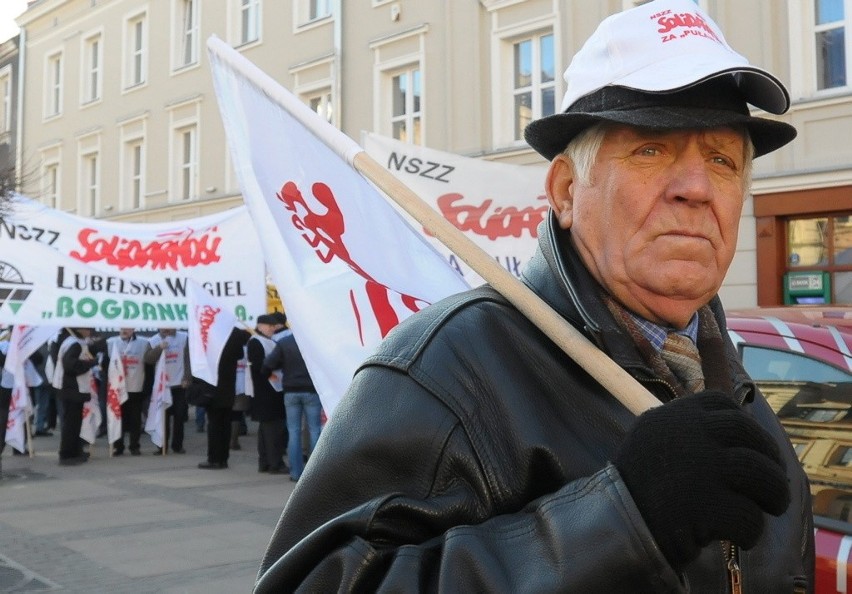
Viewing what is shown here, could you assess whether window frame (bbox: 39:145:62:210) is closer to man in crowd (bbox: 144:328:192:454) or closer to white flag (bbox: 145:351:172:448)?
man in crowd (bbox: 144:328:192:454)

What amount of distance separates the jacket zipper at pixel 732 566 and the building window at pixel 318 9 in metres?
19.5

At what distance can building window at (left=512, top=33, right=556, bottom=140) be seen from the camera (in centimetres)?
1600

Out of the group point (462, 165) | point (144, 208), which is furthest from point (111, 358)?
point (144, 208)

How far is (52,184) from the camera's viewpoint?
29.6m

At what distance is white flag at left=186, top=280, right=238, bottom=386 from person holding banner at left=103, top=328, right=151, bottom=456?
3986mm

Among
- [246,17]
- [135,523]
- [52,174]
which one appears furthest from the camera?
[52,174]

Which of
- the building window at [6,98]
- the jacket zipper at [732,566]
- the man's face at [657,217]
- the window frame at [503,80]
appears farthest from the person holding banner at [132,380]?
the building window at [6,98]

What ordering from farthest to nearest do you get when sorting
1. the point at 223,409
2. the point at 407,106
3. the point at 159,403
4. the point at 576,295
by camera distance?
the point at 407,106 < the point at 159,403 < the point at 223,409 < the point at 576,295

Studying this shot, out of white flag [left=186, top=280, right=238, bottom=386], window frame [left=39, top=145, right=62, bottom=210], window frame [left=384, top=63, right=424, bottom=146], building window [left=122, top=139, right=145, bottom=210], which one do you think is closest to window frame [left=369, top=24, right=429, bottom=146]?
window frame [left=384, top=63, right=424, bottom=146]

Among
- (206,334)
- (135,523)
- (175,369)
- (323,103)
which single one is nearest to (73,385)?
(175,369)

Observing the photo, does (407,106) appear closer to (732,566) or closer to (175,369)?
(175,369)

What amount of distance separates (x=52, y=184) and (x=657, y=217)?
30630mm

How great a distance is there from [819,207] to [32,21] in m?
26.7

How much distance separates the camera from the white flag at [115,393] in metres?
13.6
